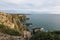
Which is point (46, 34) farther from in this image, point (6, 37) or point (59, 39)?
point (6, 37)

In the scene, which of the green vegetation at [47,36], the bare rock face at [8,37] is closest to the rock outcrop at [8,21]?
the bare rock face at [8,37]

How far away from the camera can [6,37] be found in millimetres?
10445

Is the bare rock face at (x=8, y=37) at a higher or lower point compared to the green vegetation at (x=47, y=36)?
lower

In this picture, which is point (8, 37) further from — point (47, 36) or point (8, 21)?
point (8, 21)

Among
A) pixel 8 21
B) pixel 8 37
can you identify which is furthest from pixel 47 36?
pixel 8 21

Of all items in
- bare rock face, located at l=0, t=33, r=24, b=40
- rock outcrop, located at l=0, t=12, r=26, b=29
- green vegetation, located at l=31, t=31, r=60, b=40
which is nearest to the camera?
green vegetation, located at l=31, t=31, r=60, b=40

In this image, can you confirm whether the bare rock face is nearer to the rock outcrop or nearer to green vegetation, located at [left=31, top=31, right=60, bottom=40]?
green vegetation, located at [left=31, top=31, right=60, bottom=40]

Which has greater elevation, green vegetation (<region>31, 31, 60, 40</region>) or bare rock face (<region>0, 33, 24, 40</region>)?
green vegetation (<region>31, 31, 60, 40</region>)

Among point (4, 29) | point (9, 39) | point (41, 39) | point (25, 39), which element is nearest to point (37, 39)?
point (41, 39)

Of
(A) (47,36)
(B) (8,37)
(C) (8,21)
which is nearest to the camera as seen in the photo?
(A) (47,36)

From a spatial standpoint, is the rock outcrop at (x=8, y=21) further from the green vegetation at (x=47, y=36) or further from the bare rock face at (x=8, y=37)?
the green vegetation at (x=47, y=36)

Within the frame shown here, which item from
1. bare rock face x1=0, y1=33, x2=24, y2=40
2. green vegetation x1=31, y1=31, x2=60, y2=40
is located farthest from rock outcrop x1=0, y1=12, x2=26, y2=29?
green vegetation x1=31, y1=31, x2=60, y2=40

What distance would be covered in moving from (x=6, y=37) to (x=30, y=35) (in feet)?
5.26

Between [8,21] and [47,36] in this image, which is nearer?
[47,36]
